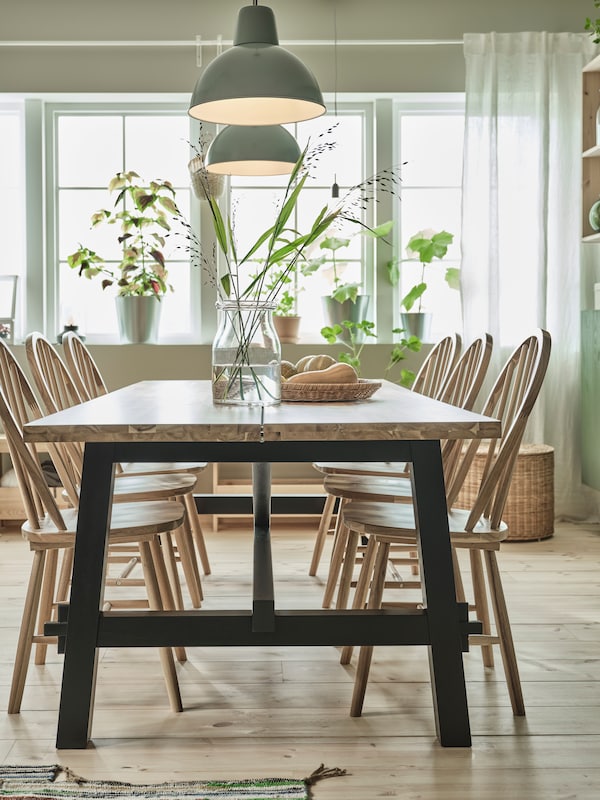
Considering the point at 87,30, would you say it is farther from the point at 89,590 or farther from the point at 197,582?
the point at 89,590

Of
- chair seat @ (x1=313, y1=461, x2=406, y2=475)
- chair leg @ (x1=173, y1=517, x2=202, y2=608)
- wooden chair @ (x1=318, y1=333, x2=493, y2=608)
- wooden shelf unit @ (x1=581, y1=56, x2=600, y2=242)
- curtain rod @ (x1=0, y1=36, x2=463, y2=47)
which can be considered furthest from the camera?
curtain rod @ (x1=0, y1=36, x2=463, y2=47)

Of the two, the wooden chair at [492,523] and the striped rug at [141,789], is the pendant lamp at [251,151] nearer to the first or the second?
the wooden chair at [492,523]

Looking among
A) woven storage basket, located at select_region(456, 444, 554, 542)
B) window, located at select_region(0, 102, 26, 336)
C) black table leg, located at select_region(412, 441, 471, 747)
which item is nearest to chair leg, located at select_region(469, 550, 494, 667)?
black table leg, located at select_region(412, 441, 471, 747)

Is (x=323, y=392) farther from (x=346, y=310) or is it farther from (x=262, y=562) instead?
(x=346, y=310)

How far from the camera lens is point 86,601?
1.83 meters

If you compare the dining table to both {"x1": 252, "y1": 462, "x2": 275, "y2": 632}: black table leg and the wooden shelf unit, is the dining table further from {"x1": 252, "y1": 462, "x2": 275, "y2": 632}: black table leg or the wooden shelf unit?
the wooden shelf unit

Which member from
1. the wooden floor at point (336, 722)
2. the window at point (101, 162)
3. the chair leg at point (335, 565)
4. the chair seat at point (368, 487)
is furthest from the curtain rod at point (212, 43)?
the wooden floor at point (336, 722)

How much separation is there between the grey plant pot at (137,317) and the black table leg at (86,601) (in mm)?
2738

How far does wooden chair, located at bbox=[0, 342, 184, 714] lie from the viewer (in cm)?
204

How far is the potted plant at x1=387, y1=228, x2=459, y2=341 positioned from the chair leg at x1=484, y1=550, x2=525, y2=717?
2.47m

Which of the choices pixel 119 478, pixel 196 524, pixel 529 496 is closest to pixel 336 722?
pixel 119 478

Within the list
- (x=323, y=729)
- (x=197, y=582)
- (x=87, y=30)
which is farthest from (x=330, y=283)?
(x=323, y=729)

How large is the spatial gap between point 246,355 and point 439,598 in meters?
0.72

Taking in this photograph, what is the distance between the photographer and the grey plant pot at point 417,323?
4.61 m
